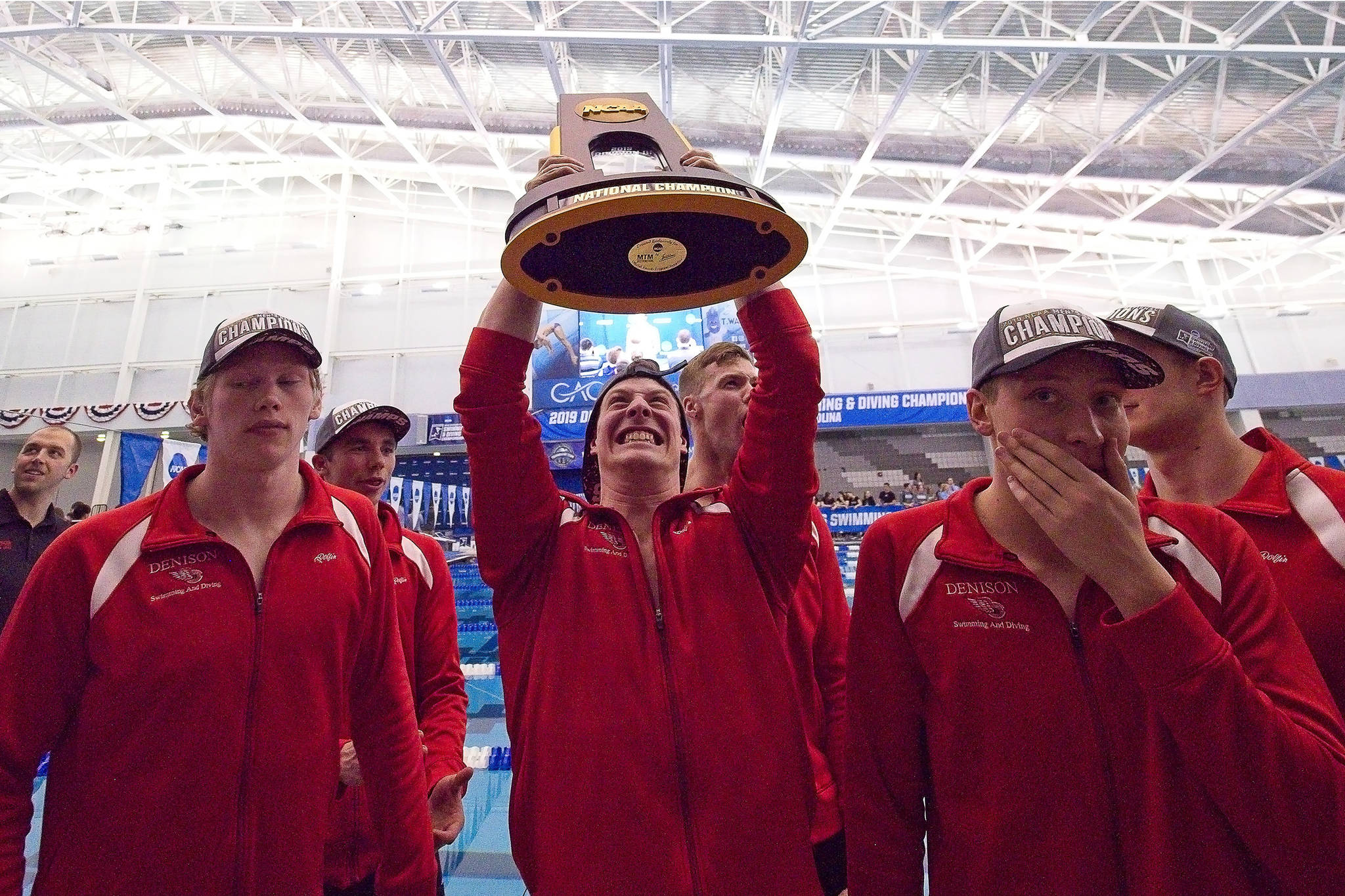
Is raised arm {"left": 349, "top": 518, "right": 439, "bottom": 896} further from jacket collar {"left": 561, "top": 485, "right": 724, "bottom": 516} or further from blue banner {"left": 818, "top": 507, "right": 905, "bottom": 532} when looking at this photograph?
blue banner {"left": 818, "top": 507, "right": 905, "bottom": 532}

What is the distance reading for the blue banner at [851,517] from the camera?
41.3 ft

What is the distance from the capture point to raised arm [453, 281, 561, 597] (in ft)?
4.30

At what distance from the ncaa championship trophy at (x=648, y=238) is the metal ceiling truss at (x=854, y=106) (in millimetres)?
8274

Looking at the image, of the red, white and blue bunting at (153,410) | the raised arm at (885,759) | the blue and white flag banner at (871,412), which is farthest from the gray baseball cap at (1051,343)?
the red, white and blue bunting at (153,410)

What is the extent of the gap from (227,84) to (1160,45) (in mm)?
15905

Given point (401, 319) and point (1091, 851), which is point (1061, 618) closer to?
point (1091, 851)

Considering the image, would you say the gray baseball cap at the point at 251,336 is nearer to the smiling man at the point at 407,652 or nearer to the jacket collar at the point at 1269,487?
the smiling man at the point at 407,652

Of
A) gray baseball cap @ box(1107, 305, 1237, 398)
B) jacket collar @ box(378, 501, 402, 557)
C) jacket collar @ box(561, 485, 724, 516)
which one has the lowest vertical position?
jacket collar @ box(561, 485, 724, 516)

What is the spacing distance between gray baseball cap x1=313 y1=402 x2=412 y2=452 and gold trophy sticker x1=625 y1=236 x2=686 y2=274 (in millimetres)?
1749

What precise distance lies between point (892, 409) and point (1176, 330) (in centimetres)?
1243

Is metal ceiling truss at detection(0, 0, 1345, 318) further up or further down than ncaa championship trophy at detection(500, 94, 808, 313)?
further up

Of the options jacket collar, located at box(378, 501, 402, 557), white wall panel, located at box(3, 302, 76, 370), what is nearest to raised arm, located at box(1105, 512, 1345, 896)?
jacket collar, located at box(378, 501, 402, 557)

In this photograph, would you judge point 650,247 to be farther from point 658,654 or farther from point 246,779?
point 246,779

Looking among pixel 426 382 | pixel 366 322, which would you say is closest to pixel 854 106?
pixel 426 382
